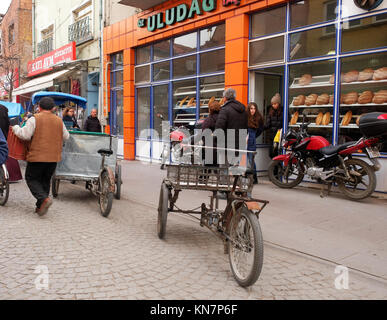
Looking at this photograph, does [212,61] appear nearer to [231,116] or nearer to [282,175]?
[282,175]

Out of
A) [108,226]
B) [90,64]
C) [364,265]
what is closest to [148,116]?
[90,64]

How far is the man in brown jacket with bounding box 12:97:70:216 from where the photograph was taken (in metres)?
5.86

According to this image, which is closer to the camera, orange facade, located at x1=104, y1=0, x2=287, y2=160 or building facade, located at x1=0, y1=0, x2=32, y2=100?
orange facade, located at x1=104, y1=0, x2=287, y2=160

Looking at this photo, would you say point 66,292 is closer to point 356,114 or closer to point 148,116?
point 356,114

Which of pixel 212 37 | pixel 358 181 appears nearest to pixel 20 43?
pixel 212 37

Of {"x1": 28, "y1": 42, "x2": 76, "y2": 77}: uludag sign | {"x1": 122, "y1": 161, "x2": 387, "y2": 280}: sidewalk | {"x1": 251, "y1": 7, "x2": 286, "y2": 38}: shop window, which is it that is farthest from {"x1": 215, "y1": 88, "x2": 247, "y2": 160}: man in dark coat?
{"x1": 28, "y1": 42, "x2": 76, "y2": 77}: uludag sign

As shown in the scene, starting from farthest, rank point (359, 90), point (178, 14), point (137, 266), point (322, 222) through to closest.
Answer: point (178, 14), point (359, 90), point (322, 222), point (137, 266)

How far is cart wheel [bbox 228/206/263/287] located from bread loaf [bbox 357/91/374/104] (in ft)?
16.9

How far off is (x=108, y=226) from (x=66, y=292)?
7.48 feet

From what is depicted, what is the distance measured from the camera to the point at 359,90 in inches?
306

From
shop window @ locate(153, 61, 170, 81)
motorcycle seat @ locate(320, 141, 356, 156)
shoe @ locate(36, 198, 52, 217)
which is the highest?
shop window @ locate(153, 61, 170, 81)

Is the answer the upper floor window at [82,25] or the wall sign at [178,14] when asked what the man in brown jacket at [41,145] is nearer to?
the wall sign at [178,14]

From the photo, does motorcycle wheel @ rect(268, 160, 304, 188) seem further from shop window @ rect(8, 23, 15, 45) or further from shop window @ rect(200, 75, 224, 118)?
Result: shop window @ rect(8, 23, 15, 45)

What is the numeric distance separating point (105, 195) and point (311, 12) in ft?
19.2
